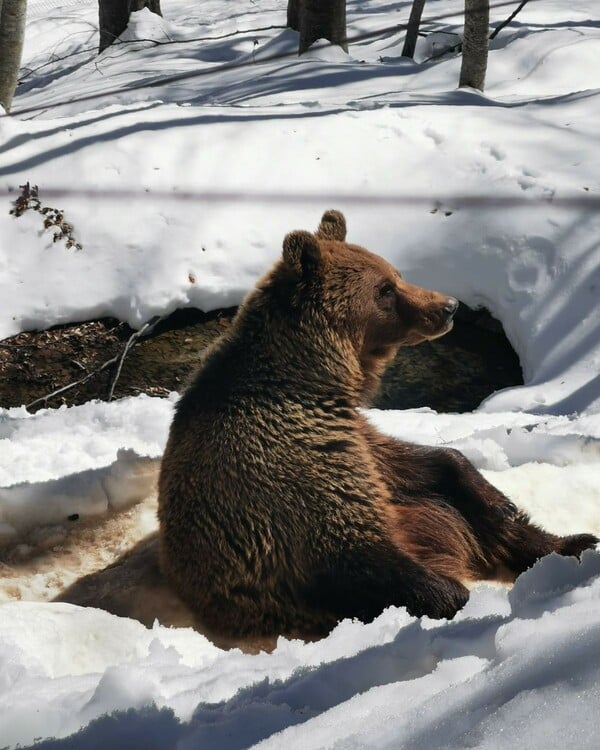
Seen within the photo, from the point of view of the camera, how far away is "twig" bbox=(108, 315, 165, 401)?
6.30m

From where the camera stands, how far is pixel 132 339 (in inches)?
254

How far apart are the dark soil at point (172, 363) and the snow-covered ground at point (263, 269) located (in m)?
0.17

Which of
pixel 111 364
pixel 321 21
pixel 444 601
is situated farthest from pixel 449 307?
pixel 321 21

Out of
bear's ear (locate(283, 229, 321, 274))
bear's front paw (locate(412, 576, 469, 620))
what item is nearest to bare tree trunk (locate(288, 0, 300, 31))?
bear's ear (locate(283, 229, 321, 274))

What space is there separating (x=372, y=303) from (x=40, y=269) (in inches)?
152

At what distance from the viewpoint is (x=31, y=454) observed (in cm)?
475

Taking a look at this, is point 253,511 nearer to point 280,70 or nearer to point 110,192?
point 110,192

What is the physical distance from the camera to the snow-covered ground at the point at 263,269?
1.86 metres

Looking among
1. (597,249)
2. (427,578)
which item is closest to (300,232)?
(427,578)

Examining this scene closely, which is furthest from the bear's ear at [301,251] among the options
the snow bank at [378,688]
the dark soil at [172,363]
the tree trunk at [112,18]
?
the tree trunk at [112,18]

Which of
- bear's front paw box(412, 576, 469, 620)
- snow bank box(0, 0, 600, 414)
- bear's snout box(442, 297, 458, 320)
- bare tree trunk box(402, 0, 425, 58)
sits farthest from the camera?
bare tree trunk box(402, 0, 425, 58)

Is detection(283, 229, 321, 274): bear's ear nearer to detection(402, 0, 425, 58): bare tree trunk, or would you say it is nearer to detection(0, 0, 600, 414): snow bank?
detection(0, 0, 600, 414): snow bank

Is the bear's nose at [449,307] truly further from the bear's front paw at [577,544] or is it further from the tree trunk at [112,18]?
the tree trunk at [112,18]

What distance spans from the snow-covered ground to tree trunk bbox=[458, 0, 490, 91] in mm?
680
